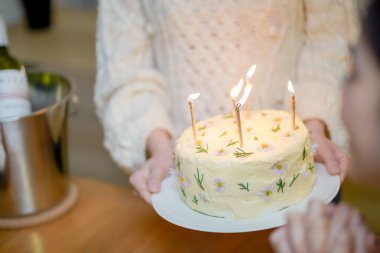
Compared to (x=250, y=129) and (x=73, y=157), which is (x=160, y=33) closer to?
(x=250, y=129)

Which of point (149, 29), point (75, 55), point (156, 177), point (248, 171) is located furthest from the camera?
point (75, 55)

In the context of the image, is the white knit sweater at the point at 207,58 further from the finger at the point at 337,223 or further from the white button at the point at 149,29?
the finger at the point at 337,223

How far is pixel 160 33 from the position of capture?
0.92 meters

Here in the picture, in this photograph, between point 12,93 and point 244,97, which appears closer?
point 244,97

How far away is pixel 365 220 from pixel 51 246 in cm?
50

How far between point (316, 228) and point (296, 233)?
2cm

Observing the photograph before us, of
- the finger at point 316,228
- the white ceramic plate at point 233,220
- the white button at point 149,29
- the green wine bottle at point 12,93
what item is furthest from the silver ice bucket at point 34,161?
the finger at point 316,228

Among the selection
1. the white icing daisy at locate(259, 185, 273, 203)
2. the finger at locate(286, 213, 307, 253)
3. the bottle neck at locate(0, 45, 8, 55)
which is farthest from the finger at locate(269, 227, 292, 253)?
the bottle neck at locate(0, 45, 8, 55)

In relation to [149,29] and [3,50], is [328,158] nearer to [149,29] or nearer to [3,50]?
[149,29]

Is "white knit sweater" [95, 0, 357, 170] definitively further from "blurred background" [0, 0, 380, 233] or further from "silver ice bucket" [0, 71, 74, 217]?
"blurred background" [0, 0, 380, 233]

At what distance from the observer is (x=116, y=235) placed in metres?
0.91

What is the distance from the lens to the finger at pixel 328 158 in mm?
729

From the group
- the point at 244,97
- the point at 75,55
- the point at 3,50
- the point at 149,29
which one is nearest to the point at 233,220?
the point at 244,97

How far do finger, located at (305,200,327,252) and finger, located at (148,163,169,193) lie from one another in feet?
0.86
